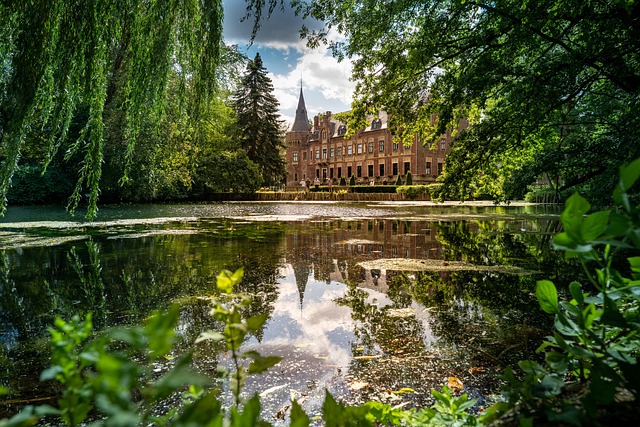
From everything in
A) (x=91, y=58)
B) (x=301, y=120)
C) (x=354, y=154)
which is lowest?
(x=91, y=58)

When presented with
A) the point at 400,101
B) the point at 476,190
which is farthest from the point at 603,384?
the point at 400,101

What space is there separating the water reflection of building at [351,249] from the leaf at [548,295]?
372 centimetres

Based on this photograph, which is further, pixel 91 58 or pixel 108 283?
pixel 108 283

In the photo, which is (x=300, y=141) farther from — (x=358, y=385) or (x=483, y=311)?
(x=358, y=385)

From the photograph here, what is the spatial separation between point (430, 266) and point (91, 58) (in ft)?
16.3

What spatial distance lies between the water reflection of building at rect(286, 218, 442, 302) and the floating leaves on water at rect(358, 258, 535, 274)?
0.92 feet

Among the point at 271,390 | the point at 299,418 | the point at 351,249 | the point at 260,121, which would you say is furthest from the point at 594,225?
the point at 260,121

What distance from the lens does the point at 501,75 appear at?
8039 mm

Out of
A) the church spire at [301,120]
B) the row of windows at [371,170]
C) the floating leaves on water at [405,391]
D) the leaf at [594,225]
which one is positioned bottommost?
the floating leaves on water at [405,391]

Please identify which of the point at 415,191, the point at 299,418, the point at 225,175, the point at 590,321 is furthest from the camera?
the point at 225,175

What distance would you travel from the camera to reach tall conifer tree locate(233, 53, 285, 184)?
44.3 meters

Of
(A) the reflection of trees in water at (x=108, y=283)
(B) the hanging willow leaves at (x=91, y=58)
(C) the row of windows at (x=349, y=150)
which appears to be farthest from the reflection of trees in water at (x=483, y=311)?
(C) the row of windows at (x=349, y=150)

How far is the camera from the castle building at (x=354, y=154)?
51.0 metres

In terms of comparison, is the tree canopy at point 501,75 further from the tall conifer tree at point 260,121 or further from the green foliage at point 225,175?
the tall conifer tree at point 260,121
